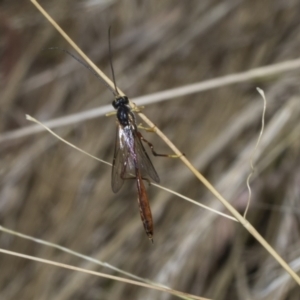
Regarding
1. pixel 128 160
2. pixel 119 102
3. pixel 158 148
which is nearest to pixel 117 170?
pixel 128 160

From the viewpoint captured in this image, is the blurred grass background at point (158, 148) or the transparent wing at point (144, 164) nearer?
the transparent wing at point (144, 164)

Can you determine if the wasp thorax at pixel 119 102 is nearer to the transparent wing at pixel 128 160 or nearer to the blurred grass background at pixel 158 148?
the transparent wing at pixel 128 160

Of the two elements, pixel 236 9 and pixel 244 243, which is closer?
pixel 244 243

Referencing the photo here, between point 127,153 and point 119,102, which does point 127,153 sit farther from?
point 119,102

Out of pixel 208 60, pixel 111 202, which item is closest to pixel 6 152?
pixel 111 202

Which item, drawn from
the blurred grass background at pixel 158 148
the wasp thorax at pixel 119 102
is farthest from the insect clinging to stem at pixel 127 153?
the blurred grass background at pixel 158 148

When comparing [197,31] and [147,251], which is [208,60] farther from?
[147,251]

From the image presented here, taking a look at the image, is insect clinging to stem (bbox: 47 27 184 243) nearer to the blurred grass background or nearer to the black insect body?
the black insect body

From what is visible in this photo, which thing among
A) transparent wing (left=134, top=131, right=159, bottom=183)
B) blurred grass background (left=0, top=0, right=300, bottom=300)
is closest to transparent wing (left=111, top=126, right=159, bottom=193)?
transparent wing (left=134, top=131, right=159, bottom=183)
